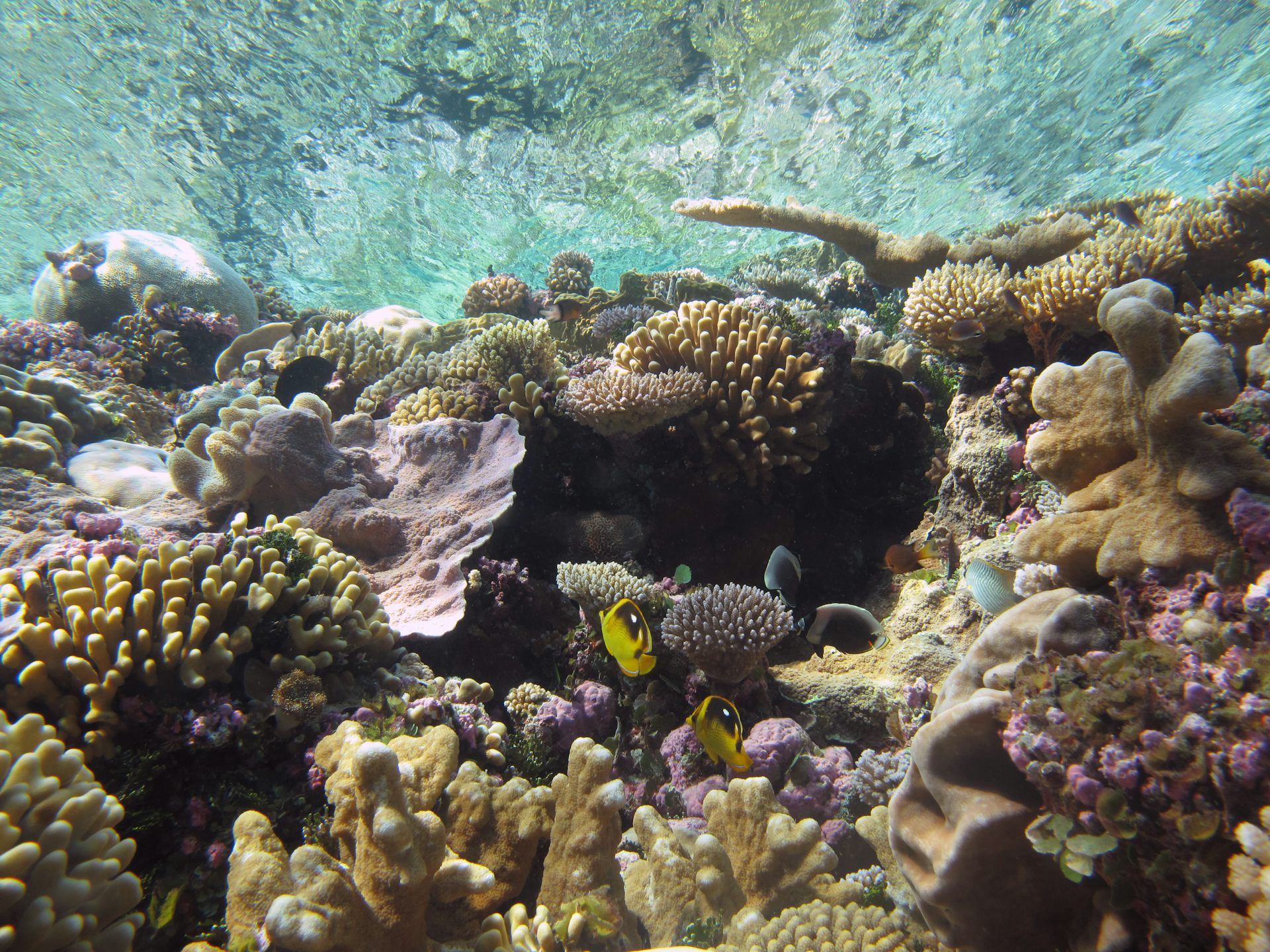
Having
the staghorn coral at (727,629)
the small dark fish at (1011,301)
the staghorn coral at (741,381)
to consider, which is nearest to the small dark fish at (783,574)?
the staghorn coral at (727,629)

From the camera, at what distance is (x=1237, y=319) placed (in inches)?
144

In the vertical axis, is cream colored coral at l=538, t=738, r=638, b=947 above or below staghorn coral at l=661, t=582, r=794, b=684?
below

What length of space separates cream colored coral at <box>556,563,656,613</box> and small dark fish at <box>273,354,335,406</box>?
162 inches

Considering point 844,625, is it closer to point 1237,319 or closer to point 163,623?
point 1237,319

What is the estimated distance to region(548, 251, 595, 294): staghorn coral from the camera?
32.9 feet

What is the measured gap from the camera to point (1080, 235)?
565 centimetres

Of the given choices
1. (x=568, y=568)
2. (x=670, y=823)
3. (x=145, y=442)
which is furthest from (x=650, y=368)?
(x=145, y=442)

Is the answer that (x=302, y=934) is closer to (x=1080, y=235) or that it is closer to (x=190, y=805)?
(x=190, y=805)

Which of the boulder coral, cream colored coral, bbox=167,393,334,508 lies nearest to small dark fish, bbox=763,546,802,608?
the boulder coral

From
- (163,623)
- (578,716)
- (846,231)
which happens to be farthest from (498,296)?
(163,623)

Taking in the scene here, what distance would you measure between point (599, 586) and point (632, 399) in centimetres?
148

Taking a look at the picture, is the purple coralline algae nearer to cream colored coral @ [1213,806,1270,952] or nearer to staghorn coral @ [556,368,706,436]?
staghorn coral @ [556,368,706,436]

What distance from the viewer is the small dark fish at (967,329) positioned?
4.58 metres

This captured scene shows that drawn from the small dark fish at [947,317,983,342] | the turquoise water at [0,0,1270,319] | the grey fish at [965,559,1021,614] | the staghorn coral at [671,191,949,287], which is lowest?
the grey fish at [965,559,1021,614]
